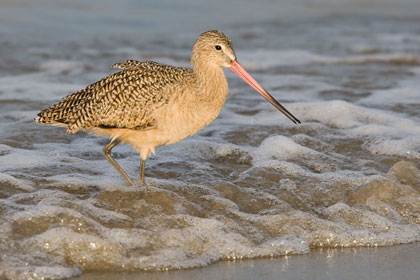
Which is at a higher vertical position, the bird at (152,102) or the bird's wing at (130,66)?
Result: the bird's wing at (130,66)

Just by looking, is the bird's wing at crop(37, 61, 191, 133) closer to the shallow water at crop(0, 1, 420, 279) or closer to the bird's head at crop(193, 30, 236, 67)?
the bird's head at crop(193, 30, 236, 67)

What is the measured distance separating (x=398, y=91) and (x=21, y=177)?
18.3 feet

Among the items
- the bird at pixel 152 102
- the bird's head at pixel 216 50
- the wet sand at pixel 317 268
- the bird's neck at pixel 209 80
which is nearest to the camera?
the wet sand at pixel 317 268

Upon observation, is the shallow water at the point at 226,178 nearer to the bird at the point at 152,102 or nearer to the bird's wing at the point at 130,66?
the bird at the point at 152,102

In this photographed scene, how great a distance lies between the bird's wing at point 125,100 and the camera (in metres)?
6.62

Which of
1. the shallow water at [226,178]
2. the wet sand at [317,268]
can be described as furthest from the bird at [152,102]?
the wet sand at [317,268]

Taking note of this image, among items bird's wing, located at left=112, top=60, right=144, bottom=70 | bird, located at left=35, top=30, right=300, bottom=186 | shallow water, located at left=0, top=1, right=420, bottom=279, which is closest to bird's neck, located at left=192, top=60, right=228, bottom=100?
bird, located at left=35, top=30, right=300, bottom=186

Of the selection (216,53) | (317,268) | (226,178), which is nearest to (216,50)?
(216,53)

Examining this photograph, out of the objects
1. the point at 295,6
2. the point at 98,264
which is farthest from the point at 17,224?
the point at 295,6

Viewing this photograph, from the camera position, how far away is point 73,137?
27.7 feet

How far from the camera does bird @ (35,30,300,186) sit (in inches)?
261

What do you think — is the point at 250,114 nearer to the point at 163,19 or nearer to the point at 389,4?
the point at 163,19

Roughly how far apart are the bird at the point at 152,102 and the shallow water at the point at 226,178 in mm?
451

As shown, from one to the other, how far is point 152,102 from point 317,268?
1.95 metres
